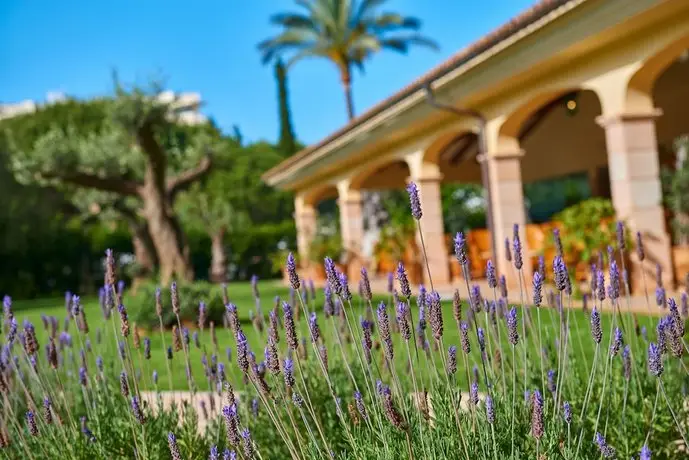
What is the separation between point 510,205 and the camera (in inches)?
446

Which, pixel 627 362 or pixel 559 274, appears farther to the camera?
pixel 627 362

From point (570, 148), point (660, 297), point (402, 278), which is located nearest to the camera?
point (402, 278)

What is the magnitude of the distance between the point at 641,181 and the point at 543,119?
851 cm

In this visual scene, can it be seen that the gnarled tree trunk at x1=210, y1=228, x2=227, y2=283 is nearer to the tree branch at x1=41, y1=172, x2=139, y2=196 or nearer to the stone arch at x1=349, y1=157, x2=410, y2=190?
the stone arch at x1=349, y1=157, x2=410, y2=190

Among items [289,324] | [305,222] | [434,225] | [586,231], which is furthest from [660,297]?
[305,222]

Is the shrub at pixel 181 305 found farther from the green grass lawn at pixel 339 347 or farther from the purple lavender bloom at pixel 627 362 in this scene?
the purple lavender bloom at pixel 627 362

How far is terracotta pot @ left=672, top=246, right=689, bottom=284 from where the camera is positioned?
8930mm

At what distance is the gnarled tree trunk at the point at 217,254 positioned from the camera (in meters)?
28.1

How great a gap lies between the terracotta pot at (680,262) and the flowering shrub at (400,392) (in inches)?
219

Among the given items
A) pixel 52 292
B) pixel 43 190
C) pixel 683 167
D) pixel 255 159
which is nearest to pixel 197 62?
pixel 255 159

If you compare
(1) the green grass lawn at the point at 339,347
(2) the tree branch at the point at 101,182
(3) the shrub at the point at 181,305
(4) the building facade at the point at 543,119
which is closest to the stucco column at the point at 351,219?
(4) the building facade at the point at 543,119

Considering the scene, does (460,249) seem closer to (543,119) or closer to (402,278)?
(402,278)

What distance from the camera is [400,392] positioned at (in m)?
1.93

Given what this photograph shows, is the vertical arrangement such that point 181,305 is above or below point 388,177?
below
